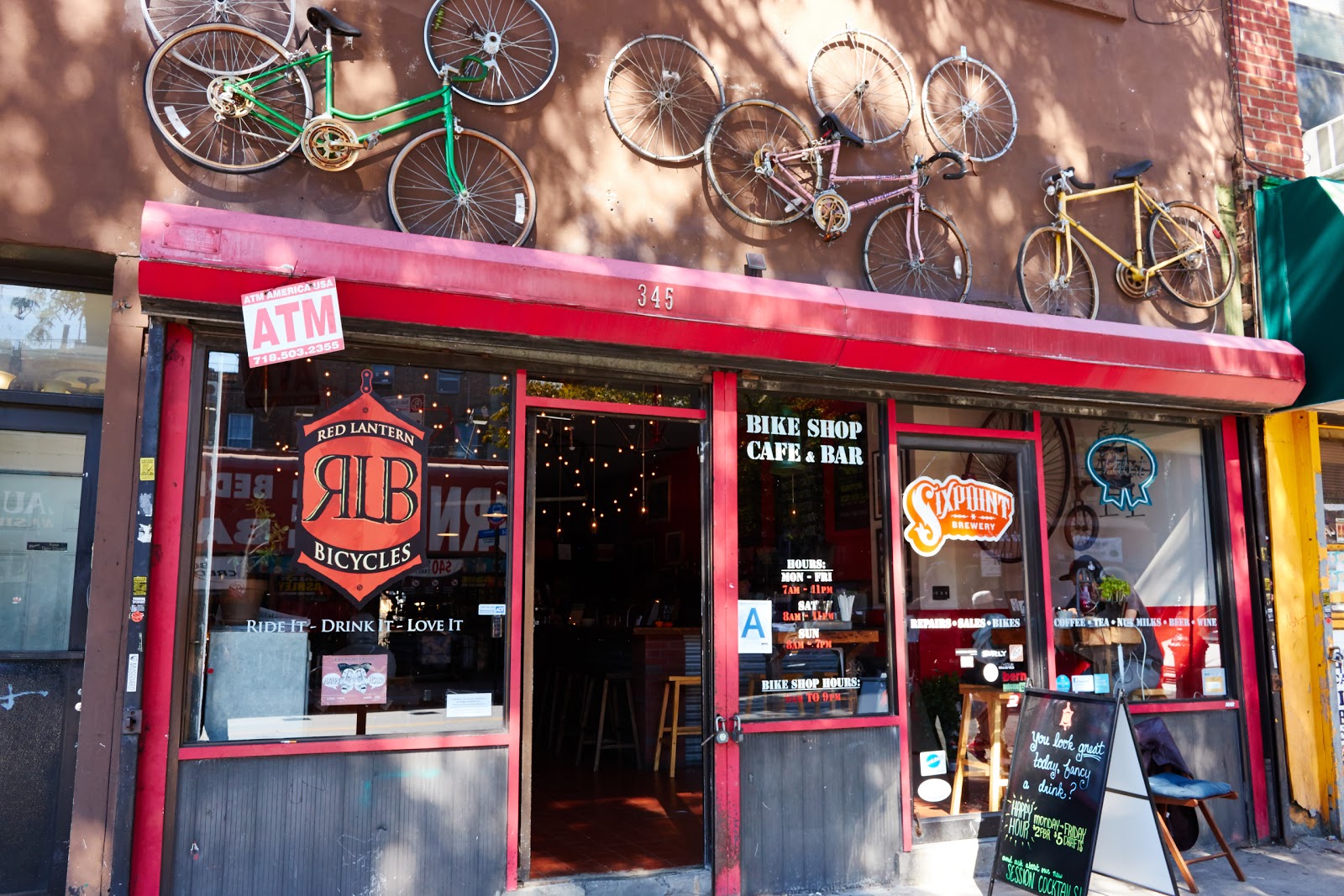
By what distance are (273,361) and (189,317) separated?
19.7 inches

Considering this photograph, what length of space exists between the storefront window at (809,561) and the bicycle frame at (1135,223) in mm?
2193

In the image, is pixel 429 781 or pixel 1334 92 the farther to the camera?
pixel 1334 92

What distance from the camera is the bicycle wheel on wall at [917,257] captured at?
7145 millimetres

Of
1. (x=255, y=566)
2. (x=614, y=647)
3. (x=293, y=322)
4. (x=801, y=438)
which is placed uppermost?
(x=293, y=322)

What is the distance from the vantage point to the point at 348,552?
18.6 ft

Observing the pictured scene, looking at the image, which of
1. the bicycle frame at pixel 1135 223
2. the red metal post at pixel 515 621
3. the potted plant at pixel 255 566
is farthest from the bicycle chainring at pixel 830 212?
the potted plant at pixel 255 566

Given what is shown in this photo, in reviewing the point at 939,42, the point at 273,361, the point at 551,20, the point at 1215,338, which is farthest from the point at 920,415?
the point at 273,361

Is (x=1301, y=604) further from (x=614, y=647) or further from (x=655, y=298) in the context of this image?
(x=614, y=647)

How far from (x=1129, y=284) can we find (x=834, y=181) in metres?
2.62

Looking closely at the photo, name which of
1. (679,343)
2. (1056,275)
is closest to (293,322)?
Answer: (679,343)

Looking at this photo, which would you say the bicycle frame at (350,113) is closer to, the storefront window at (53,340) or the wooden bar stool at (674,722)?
the storefront window at (53,340)

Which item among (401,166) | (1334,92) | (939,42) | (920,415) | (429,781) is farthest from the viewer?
(1334,92)

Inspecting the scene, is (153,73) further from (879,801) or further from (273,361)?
(879,801)

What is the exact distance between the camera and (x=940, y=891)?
6.46m
